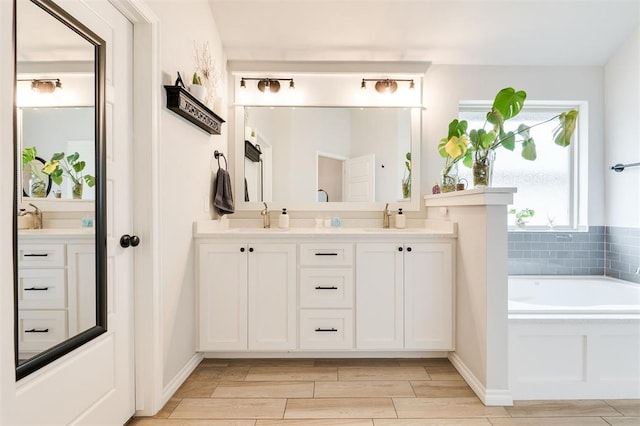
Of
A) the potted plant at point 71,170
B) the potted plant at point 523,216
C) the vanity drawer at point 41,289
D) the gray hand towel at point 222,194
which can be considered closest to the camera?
the vanity drawer at point 41,289

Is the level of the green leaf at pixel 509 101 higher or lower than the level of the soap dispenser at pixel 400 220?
higher

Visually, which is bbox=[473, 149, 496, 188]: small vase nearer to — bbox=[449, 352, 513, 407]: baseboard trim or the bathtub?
the bathtub

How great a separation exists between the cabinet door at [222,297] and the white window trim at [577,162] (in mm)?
2390

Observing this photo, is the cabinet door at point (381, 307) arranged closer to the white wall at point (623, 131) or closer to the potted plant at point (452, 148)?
the potted plant at point (452, 148)

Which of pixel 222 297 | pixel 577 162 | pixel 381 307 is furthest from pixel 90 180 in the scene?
pixel 577 162

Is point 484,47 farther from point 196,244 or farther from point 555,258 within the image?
point 196,244

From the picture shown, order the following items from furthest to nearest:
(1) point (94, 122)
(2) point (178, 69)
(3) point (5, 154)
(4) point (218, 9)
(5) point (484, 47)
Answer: (5) point (484, 47)
(4) point (218, 9)
(2) point (178, 69)
(1) point (94, 122)
(3) point (5, 154)

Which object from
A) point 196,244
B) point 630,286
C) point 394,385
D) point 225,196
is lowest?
point 394,385

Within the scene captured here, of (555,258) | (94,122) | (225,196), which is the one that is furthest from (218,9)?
(555,258)

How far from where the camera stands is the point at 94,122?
1.45 m

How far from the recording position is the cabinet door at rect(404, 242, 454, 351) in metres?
2.35

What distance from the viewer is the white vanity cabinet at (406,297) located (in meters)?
2.35

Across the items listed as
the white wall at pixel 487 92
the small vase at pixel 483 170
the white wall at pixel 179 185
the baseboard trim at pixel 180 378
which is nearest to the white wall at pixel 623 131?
the white wall at pixel 487 92

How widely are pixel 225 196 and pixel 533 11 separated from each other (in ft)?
9.12
